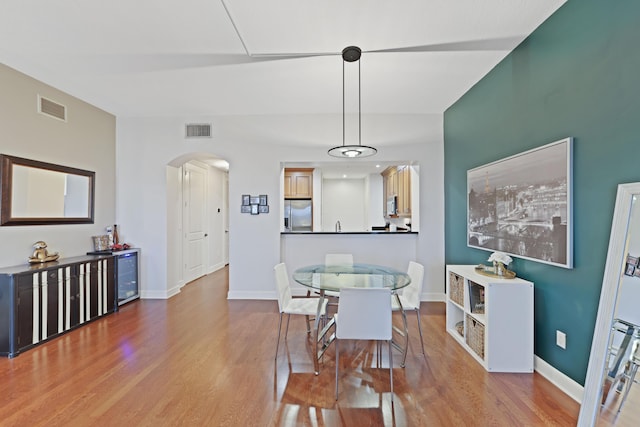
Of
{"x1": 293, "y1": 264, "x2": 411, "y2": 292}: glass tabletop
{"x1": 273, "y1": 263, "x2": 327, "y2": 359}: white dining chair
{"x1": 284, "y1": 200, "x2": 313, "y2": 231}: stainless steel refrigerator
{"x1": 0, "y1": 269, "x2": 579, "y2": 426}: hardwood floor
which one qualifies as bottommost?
{"x1": 0, "y1": 269, "x2": 579, "y2": 426}: hardwood floor

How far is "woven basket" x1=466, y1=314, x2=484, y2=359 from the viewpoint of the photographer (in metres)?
2.63

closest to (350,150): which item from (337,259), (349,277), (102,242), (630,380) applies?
(349,277)

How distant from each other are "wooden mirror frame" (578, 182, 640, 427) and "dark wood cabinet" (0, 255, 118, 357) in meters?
4.46

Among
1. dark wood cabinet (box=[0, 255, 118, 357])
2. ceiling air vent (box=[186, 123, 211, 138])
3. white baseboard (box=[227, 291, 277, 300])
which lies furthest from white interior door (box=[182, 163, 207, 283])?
dark wood cabinet (box=[0, 255, 118, 357])

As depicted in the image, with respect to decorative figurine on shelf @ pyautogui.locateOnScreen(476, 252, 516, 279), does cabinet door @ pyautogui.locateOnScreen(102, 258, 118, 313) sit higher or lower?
lower

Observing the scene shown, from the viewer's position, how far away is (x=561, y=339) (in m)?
2.25

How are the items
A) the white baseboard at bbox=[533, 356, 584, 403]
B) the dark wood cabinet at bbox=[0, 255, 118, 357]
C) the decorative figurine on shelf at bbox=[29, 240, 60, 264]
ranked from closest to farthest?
the white baseboard at bbox=[533, 356, 584, 403]
the dark wood cabinet at bbox=[0, 255, 118, 357]
the decorative figurine on shelf at bbox=[29, 240, 60, 264]

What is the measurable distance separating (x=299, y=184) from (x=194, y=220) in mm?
2444

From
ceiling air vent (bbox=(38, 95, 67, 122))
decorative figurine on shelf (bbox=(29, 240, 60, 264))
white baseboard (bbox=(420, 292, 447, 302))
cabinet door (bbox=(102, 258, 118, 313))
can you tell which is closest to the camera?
decorative figurine on shelf (bbox=(29, 240, 60, 264))

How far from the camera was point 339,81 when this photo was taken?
3398 millimetres

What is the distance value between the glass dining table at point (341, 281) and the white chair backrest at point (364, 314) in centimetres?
19

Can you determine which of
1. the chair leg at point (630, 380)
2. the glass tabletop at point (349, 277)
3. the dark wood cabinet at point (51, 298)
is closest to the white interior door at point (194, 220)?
the dark wood cabinet at point (51, 298)

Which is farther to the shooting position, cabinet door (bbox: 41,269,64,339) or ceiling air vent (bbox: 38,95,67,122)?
ceiling air vent (bbox: 38,95,67,122)

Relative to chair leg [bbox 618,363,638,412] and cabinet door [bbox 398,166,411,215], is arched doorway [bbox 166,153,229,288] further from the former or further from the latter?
chair leg [bbox 618,363,638,412]
